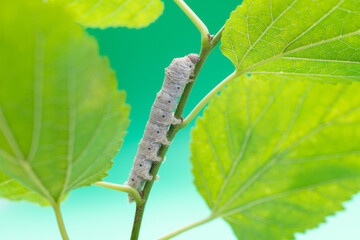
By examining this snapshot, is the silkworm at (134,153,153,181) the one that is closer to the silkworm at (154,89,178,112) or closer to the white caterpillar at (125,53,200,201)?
the white caterpillar at (125,53,200,201)

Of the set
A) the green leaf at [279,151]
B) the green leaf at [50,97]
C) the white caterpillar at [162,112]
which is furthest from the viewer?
the white caterpillar at [162,112]

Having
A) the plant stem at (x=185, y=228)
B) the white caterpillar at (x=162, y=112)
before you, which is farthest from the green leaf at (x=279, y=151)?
the white caterpillar at (x=162, y=112)

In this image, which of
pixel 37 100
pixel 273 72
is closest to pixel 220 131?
pixel 273 72

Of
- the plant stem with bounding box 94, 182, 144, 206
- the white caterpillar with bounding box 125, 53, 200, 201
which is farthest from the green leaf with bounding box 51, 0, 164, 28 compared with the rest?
the plant stem with bounding box 94, 182, 144, 206

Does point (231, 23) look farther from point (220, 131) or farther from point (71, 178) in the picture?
point (71, 178)

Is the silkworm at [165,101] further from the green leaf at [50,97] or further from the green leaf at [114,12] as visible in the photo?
the green leaf at [50,97]

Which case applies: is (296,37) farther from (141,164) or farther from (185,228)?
(141,164)

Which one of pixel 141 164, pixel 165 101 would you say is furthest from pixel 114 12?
pixel 141 164
